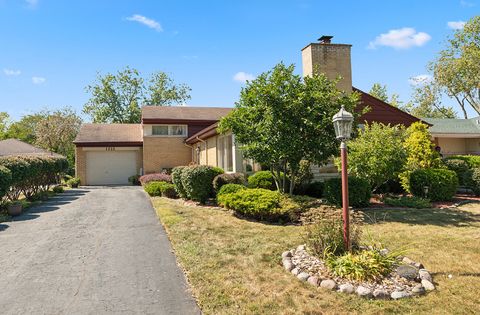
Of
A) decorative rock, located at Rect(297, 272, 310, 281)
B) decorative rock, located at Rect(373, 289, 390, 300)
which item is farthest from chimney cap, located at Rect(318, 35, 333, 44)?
decorative rock, located at Rect(373, 289, 390, 300)

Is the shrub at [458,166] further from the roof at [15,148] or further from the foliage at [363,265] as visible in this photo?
the roof at [15,148]

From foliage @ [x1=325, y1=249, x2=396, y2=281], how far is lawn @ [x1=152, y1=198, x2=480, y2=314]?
1.58ft

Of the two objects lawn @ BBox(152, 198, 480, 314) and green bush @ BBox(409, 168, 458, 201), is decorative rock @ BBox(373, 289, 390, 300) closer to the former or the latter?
lawn @ BBox(152, 198, 480, 314)

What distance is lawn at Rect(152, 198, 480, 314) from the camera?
4023 millimetres

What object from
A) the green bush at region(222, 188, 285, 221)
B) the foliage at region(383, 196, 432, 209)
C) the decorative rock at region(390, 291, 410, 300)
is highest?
the green bush at region(222, 188, 285, 221)

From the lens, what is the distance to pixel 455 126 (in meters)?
27.3

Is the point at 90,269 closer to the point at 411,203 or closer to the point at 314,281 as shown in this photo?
the point at 314,281

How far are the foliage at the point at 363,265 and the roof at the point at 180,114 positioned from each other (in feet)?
72.3

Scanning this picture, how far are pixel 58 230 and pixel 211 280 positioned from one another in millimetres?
5676

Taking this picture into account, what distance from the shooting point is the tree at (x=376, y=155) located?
11016 millimetres

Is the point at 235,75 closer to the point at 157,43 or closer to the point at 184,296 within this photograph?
the point at 157,43

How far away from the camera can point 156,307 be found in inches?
162

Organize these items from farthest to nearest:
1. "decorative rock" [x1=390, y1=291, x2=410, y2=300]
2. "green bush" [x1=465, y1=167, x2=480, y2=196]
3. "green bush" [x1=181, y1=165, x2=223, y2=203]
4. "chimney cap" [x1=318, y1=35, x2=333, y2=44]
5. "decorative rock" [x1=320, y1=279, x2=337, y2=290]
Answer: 1. "chimney cap" [x1=318, y1=35, x2=333, y2=44]
2. "green bush" [x1=465, y1=167, x2=480, y2=196]
3. "green bush" [x1=181, y1=165, x2=223, y2=203]
4. "decorative rock" [x1=320, y1=279, x2=337, y2=290]
5. "decorative rock" [x1=390, y1=291, x2=410, y2=300]

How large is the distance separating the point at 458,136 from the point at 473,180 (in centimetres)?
1543
